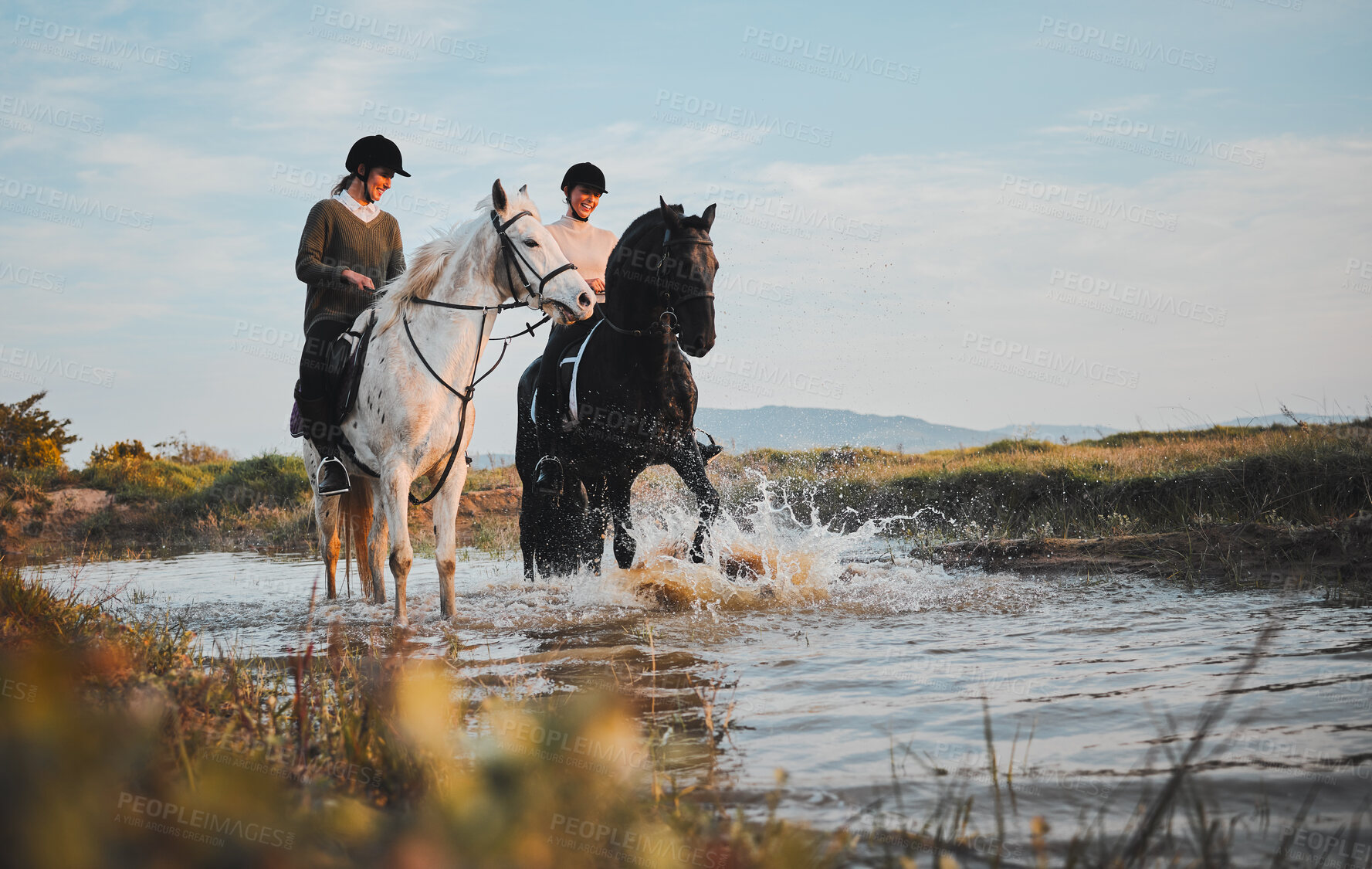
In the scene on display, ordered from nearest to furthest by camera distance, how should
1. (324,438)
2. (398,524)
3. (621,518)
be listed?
(398,524)
(324,438)
(621,518)

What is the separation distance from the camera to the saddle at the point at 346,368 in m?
6.89

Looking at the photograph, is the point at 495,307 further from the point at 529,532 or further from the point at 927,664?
the point at 927,664

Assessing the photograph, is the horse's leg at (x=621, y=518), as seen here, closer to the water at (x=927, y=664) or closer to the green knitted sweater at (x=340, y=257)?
Answer: the water at (x=927, y=664)

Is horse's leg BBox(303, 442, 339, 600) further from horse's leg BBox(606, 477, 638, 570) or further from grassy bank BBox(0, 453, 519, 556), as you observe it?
grassy bank BBox(0, 453, 519, 556)

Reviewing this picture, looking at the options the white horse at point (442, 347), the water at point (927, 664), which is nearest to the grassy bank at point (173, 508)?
the water at point (927, 664)

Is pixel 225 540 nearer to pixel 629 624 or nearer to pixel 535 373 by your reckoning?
pixel 535 373

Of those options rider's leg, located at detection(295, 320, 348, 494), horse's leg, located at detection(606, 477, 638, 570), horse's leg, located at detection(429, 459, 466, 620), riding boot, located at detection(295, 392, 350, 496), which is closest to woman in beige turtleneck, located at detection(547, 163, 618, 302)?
horse's leg, located at detection(606, 477, 638, 570)

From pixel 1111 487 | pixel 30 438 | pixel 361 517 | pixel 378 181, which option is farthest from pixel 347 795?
pixel 30 438

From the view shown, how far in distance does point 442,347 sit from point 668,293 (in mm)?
1711

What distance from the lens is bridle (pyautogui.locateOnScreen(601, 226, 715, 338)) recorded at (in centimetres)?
618

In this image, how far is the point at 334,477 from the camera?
739cm

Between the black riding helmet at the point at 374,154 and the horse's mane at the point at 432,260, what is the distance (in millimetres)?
1260

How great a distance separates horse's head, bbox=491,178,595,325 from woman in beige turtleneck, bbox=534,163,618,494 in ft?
3.87

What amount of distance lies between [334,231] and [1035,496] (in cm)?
937
